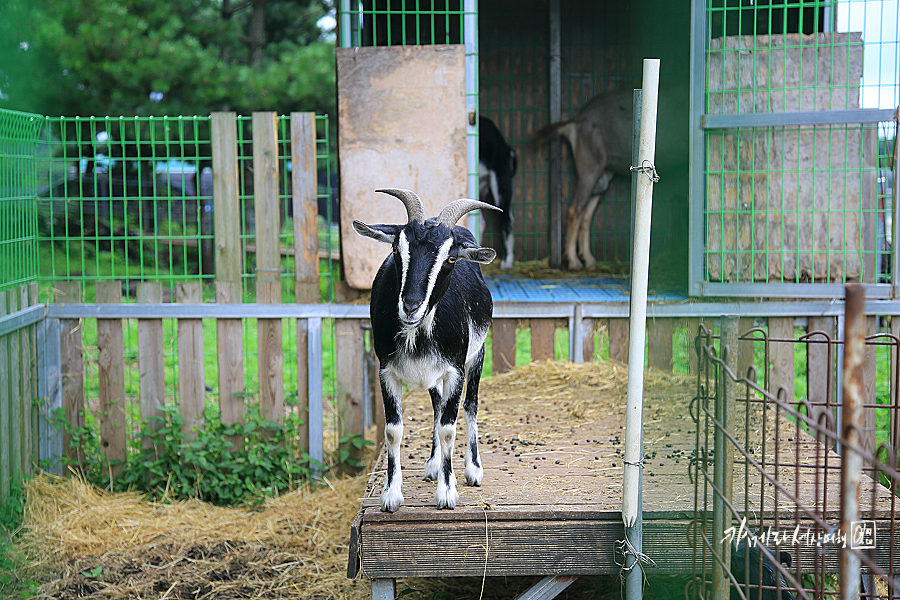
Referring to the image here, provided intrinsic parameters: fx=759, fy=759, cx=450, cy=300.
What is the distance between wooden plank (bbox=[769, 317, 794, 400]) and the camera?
5.34m

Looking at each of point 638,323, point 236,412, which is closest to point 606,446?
point 638,323

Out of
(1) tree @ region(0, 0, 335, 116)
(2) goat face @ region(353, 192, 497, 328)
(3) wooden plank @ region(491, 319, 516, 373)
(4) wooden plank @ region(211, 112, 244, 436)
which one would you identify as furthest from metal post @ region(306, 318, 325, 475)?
(1) tree @ region(0, 0, 335, 116)

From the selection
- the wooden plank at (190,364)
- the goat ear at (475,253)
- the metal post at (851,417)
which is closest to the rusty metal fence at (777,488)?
the metal post at (851,417)

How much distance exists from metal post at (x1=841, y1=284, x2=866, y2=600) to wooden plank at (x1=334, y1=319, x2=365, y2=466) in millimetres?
4540

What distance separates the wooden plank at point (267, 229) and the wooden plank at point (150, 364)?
0.76 m

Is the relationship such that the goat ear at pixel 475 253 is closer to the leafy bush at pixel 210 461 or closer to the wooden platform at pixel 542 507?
the wooden platform at pixel 542 507

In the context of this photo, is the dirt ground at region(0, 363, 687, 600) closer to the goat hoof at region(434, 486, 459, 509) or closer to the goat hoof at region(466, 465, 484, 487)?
the goat hoof at region(466, 465, 484, 487)

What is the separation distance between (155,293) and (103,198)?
0.80m

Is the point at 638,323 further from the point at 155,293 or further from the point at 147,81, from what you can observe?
the point at 147,81

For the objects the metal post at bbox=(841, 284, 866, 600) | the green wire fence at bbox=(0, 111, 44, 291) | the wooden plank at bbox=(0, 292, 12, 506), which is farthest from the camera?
the wooden plank at bbox=(0, 292, 12, 506)

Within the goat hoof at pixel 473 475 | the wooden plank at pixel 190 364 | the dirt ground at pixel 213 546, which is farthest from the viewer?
the wooden plank at pixel 190 364

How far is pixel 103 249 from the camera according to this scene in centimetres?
601

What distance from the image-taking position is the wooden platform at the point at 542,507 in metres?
2.53

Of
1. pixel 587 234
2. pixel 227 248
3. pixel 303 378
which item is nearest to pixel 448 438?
pixel 303 378
